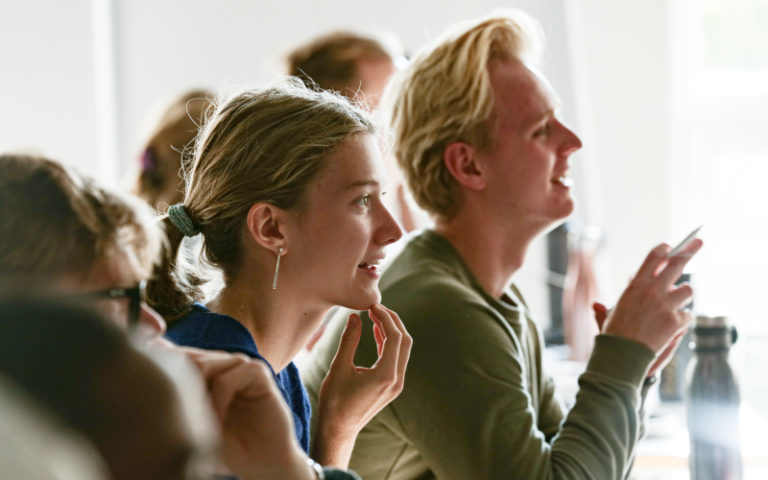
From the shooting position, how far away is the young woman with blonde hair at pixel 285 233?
26.4 inches

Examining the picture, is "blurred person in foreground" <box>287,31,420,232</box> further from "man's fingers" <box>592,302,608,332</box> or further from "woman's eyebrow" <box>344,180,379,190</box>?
"woman's eyebrow" <box>344,180,379,190</box>

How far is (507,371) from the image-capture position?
2.69 ft

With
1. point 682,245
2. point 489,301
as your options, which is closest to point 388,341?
point 489,301

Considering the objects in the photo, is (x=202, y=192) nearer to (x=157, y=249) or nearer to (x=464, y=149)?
(x=157, y=249)

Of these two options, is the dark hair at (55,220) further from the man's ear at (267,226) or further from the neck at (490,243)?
the neck at (490,243)

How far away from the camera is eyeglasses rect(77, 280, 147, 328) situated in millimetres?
340

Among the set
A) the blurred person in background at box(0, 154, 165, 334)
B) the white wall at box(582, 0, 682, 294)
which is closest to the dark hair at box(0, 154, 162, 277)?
the blurred person in background at box(0, 154, 165, 334)

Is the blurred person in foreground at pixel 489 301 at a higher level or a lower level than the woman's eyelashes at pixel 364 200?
lower

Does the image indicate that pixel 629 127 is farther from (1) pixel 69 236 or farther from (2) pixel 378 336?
(1) pixel 69 236

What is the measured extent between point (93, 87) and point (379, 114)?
1.86 m

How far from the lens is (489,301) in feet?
3.15

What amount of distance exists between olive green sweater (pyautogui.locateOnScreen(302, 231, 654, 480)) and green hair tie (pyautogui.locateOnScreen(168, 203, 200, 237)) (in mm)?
228

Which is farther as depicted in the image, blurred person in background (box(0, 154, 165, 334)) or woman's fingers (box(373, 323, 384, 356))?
woman's fingers (box(373, 323, 384, 356))

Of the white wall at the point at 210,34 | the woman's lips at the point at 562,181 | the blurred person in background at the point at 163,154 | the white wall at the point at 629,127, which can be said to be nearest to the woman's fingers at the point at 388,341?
the woman's lips at the point at 562,181
